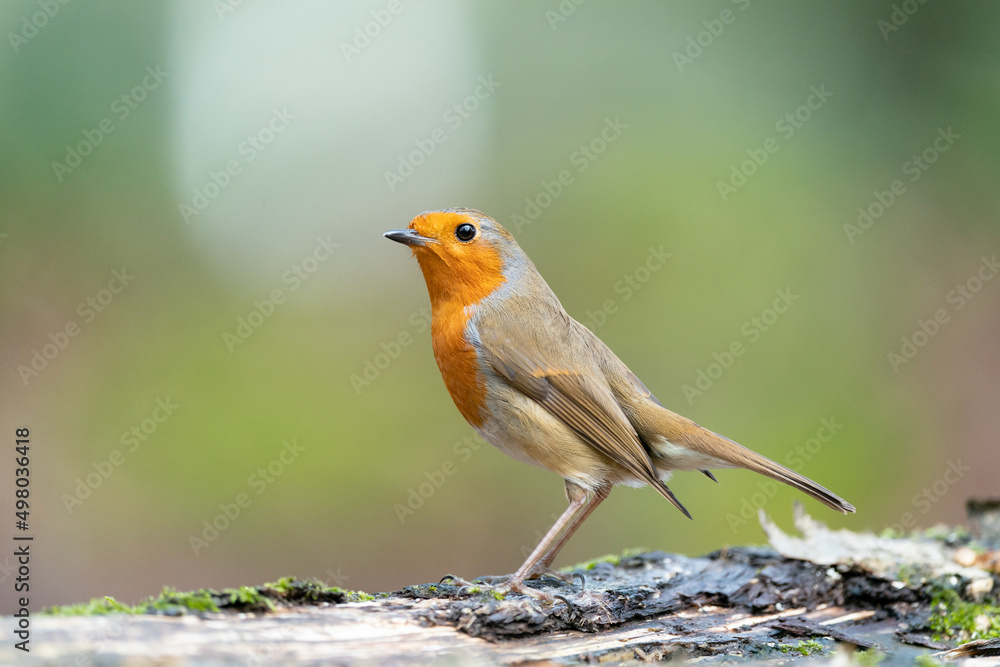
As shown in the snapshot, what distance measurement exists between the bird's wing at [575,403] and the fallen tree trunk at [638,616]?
0.60 m

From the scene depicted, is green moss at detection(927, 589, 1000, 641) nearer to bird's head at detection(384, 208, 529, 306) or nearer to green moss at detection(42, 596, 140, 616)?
bird's head at detection(384, 208, 529, 306)

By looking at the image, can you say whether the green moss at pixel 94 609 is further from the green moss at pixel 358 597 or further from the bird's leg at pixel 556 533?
the bird's leg at pixel 556 533

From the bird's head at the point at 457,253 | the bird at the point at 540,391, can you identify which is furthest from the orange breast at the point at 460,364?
the bird's head at the point at 457,253

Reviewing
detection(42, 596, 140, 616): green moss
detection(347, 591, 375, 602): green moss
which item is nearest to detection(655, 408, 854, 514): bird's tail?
detection(347, 591, 375, 602): green moss

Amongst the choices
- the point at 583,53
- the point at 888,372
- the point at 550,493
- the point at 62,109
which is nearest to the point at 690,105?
the point at 583,53

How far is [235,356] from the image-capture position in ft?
29.9

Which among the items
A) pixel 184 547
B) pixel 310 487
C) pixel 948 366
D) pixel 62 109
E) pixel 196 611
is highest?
pixel 948 366

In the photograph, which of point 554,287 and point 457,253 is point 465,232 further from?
point 554,287

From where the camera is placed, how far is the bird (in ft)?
13.5

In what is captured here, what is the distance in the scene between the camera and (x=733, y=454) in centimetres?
414

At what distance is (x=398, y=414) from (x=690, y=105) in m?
5.22

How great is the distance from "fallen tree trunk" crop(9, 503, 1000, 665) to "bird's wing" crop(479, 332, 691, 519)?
1.96 feet

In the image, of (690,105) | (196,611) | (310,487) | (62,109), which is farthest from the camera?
(690,105)

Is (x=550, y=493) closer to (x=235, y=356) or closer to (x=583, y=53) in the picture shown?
(x=235, y=356)
